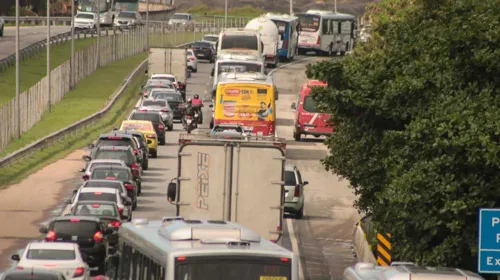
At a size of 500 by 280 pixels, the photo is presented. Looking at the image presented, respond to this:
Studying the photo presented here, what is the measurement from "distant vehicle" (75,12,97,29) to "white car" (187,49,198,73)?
84.0 feet

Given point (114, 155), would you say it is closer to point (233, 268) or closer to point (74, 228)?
point (74, 228)

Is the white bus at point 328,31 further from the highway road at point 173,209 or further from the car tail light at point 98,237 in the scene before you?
the car tail light at point 98,237

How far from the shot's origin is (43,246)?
26.8m

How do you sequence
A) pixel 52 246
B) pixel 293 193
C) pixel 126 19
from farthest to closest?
pixel 126 19 < pixel 293 193 < pixel 52 246

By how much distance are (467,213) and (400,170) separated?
5.18ft

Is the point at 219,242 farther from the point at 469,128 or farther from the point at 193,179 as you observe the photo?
the point at 193,179

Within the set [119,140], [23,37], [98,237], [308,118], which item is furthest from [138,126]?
[23,37]

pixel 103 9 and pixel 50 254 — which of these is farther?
pixel 103 9

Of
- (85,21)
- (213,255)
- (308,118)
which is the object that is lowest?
(85,21)

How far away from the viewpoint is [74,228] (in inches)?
1195

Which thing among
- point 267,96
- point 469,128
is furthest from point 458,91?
point 267,96

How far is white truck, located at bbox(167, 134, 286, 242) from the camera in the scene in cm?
2602

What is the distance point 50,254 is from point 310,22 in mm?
82906

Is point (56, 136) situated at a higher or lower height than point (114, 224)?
lower
